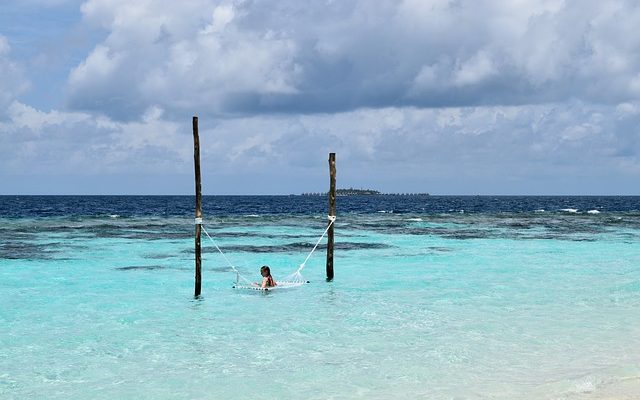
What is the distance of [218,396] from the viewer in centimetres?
1120

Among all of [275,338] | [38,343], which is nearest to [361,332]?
[275,338]

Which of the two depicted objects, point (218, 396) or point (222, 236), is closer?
point (218, 396)

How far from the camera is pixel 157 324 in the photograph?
16828 mm

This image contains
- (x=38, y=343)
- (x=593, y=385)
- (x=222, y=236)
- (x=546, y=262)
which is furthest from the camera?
(x=222, y=236)

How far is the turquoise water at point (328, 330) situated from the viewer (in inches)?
460

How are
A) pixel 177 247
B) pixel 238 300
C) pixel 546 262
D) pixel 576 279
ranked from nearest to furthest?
pixel 238 300 < pixel 576 279 < pixel 546 262 < pixel 177 247

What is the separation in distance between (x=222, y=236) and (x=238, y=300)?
95.5 feet

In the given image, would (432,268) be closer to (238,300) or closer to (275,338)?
(238,300)

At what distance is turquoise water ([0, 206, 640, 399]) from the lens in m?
11.7

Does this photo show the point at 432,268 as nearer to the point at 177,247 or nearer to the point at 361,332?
the point at 361,332

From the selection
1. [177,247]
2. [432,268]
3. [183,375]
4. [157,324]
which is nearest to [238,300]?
[157,324]

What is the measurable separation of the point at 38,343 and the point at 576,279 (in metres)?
18.9

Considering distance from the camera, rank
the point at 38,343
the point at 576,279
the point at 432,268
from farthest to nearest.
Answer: the point at 432,268 < the point at 576,279 < the point at 38,343

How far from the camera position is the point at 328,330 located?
16.0 meters
